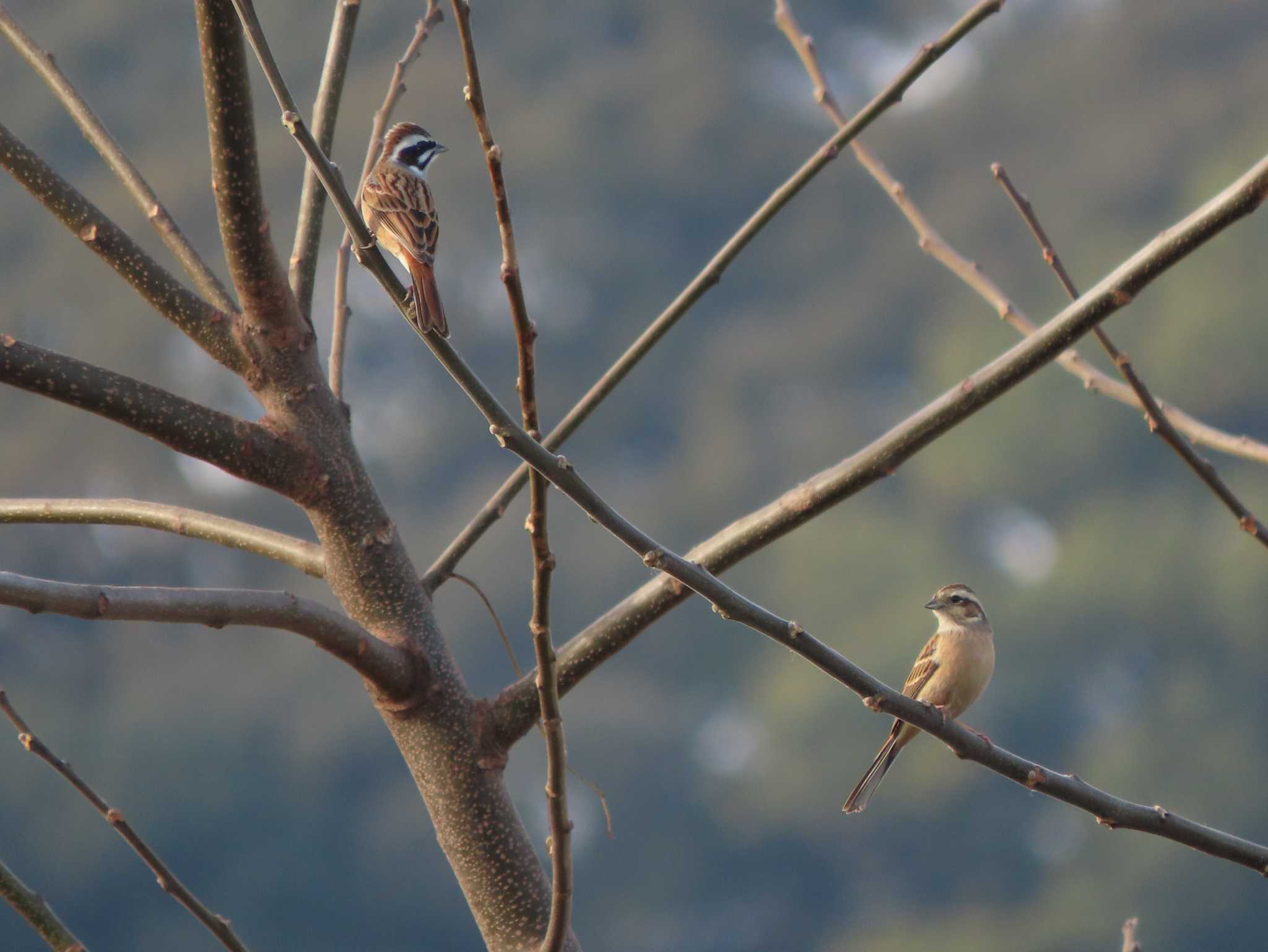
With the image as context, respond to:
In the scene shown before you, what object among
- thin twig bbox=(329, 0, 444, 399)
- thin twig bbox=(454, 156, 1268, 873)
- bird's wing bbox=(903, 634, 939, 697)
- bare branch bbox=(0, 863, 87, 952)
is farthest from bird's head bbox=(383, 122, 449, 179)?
bare branch bbox=(0, 863, 87, 952)

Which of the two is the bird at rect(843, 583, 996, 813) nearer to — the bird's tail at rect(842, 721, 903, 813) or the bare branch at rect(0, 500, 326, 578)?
the bird's tail at rect(842, 721, 903, 813)

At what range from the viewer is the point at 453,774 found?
2.94 metres

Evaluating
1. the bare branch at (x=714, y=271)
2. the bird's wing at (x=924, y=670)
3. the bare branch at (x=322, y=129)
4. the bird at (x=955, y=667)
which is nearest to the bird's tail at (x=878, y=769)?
the bird at (x=955, y=667)

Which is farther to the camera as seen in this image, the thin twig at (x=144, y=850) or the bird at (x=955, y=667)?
the bird at (x=955, y=667)

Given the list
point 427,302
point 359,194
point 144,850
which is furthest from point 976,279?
point 144,850

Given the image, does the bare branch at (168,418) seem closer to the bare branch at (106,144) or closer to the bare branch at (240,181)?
the bare branch at (240,181)

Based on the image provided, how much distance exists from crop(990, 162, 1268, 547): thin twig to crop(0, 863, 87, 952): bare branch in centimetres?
193

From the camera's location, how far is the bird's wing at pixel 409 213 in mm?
3742

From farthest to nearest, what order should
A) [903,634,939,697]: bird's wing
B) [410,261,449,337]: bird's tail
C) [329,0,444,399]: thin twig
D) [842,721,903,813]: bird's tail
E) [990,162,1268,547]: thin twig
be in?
[903,634,939,697]: bird's wing < [842,721,903,813]: bird's tail < [329,0,444,399]: thin twig < [990,162,1268,547]: thin twig < [410,261,449,337]: bird's tail

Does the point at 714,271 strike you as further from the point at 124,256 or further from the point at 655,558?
the point at 124,256

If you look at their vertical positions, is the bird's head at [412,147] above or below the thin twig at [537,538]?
above

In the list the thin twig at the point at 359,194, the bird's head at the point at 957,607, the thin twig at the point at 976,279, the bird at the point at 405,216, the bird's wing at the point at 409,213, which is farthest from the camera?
the bird's head at the point at 957,607

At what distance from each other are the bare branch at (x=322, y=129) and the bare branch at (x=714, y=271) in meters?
0.59

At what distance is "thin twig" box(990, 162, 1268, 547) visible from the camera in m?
2.52
